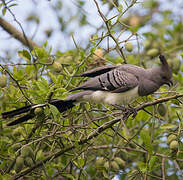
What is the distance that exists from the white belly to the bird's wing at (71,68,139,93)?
0.04 meters

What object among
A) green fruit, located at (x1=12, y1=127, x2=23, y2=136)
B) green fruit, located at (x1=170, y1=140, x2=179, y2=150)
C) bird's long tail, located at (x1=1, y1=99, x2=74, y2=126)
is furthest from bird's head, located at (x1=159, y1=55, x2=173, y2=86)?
green fruit, located at (x1=12, y1=127, x2=23, y2=136)

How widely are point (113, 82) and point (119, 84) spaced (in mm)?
55

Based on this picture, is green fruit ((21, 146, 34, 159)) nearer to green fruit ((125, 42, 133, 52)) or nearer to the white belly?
the white belly

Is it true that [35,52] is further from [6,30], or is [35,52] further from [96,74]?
[6,30]

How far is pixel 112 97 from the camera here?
2.91 metres

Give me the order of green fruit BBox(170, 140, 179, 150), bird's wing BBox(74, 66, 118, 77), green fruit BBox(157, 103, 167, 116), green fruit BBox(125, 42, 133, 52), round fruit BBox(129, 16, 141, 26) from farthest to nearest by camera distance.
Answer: round fruit BBox(129, 16, 141, 26), green fruit BBox(125, 42, 133, 52), bird's wing BBox(74, 66, 118, 77), green fruit BBox(157, 103, 167, 116), green fruit BBox(170, 140, 179, 150)

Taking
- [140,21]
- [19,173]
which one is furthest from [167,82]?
[140,21]

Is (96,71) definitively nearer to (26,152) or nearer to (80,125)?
(80,125)

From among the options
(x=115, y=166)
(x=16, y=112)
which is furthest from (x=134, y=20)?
(x=16, y=112)

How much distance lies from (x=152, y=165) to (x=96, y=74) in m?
0.93

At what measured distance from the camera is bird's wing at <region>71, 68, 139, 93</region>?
2.85 metres

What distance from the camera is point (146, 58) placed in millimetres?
3699

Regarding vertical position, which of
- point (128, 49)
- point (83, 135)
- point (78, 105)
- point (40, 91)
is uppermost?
point (128, 49)

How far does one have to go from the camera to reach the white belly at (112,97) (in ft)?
9.33
